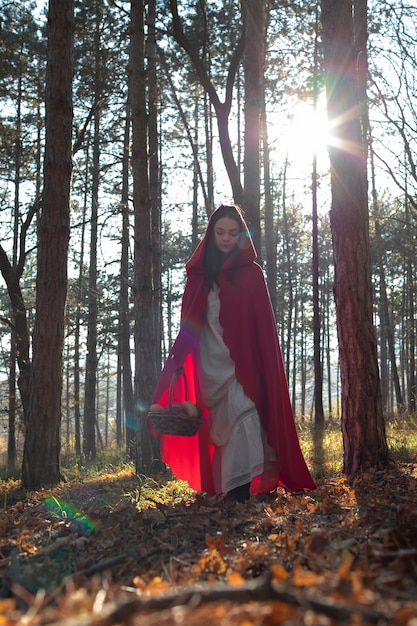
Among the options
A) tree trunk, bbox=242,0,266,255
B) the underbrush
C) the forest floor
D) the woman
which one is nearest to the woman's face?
the woman

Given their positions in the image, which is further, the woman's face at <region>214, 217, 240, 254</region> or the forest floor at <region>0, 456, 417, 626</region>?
the woman's face at <region>214, 217, 240, 254</region>

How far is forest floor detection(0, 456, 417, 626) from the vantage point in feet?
4.65

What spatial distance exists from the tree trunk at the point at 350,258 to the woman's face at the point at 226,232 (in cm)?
118

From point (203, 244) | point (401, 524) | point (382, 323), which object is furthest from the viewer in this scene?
point (382, 323)

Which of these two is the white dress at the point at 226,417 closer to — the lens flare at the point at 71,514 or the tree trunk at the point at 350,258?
the tree trunk at the point at 350,258

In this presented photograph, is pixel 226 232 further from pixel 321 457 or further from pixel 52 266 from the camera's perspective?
pixel 321 457

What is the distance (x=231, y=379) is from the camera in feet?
16.9

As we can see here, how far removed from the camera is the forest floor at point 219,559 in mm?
1418

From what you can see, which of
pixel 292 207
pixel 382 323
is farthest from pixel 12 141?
pixel 382 323

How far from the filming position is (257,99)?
9.18 m

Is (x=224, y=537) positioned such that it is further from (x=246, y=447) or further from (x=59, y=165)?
(x=59, y=165)

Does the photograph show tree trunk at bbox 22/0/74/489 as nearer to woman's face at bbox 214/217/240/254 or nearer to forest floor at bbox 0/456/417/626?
forest floor at bbox 0/456/417/626

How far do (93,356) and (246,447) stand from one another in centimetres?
1317

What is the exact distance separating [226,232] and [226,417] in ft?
5.66
